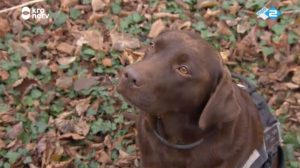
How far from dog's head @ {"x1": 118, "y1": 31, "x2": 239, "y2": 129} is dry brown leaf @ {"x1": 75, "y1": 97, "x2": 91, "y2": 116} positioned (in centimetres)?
125

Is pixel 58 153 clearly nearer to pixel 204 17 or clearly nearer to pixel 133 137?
pixel 133 137

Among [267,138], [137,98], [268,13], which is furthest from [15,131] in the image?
[268,13]

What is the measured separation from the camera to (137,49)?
4.64 m

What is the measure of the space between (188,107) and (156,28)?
1.78 metres

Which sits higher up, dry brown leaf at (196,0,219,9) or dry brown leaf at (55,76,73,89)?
dry brown leaf at (196,0,219,9)

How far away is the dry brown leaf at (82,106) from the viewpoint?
166 inches

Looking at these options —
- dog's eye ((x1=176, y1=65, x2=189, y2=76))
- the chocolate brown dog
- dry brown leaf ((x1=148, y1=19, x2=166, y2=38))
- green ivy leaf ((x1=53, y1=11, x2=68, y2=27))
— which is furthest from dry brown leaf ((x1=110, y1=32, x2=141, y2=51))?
dog's eye ((x1=176, y1=65, x2=189, y2=76))

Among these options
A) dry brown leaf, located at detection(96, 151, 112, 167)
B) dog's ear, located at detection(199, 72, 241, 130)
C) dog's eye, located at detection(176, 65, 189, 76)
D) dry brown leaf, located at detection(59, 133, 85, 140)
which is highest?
dog's eye, located at detection(176, 65, 189, 76)

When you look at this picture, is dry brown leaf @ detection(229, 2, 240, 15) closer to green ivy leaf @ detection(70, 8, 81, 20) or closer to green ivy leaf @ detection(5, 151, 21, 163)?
green ivy leaf @ detection(70, 8, 81, 20)

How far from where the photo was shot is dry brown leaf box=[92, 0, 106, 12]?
4.89 meters

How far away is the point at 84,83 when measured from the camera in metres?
4.38

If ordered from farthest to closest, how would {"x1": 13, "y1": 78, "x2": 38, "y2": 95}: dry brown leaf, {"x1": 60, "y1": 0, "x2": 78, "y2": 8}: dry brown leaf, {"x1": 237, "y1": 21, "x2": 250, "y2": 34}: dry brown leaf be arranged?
{"x1": 60, "y1": 0, "x2": 78, "y2": 8}: dry brown leaf
{"x1": 237, "y1": 21, "x2": 250, "y2": 34}: dry brown leaf
{"x1": 13, "y1": 78, "x2": 38, "y2": 95}: dry brown leaf

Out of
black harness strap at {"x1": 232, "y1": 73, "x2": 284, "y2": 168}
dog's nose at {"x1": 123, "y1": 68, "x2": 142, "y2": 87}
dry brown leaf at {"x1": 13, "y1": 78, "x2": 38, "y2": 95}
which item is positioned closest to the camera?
dog's nose at {"x1": 123, "y1": 68, "x2": 142, "y2": 87}

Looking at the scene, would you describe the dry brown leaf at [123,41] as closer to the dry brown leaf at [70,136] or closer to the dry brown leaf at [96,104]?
the dry brown leaf at [96,104]
